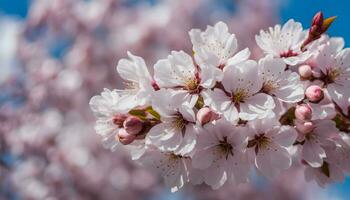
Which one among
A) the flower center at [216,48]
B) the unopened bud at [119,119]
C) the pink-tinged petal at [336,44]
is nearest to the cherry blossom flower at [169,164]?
the unopened bud at [119,119]

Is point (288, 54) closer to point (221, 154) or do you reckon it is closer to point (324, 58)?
point (324, 58)

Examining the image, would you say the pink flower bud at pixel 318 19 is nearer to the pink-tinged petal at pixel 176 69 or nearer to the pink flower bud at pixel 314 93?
the pink flower bud at pixel 314 93

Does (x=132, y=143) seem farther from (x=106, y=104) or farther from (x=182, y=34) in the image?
(x=182, y=34)

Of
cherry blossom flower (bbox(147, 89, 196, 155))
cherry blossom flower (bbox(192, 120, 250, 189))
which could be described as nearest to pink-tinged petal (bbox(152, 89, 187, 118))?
cherry blossom flower (bbox(147, 89, 196, 155))


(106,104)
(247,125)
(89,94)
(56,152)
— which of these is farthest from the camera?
(89,94)

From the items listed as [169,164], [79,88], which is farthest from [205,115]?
[79,88]

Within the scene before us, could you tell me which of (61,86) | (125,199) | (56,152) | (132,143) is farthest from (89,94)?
(132,143)
